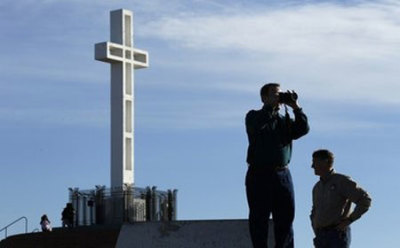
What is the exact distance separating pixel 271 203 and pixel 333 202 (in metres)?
1.20

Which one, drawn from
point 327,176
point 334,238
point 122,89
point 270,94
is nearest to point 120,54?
point 122,89

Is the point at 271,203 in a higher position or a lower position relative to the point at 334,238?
higher

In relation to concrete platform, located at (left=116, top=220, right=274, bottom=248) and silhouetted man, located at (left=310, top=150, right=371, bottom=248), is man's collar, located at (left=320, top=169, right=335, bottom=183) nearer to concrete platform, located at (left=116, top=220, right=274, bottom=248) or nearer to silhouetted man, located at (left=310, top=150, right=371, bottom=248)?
silhouetted man, located at (left=310, top=150, right=371, bottom=248)

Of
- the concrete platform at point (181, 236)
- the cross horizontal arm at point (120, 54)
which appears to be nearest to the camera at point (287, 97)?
the concrete platform at point (181, 236)

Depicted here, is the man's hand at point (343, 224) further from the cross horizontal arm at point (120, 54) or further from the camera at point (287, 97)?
the cross horizontal arm at point (120, 54)

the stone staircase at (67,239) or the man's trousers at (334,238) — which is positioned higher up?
the stone staircase at (67,239)

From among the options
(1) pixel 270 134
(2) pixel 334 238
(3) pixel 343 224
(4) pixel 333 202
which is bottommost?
(2) pixel 334 238

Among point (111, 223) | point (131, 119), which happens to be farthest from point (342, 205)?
point (131, 119)

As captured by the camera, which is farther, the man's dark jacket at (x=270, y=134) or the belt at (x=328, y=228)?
the man's dark jacket at (x=270, y=134)

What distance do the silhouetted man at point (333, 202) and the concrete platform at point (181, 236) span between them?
16.8 ft

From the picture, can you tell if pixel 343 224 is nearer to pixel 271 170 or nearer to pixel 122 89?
pixel 271 170

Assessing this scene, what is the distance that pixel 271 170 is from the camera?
11.0 meters

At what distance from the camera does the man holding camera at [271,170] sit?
11.0 m

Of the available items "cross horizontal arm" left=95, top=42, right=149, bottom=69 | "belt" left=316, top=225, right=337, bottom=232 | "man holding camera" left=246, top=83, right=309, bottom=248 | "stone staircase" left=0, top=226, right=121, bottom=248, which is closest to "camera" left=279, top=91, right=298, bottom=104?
"man holding camera" left=246, top=83, right=309, bottom=248
